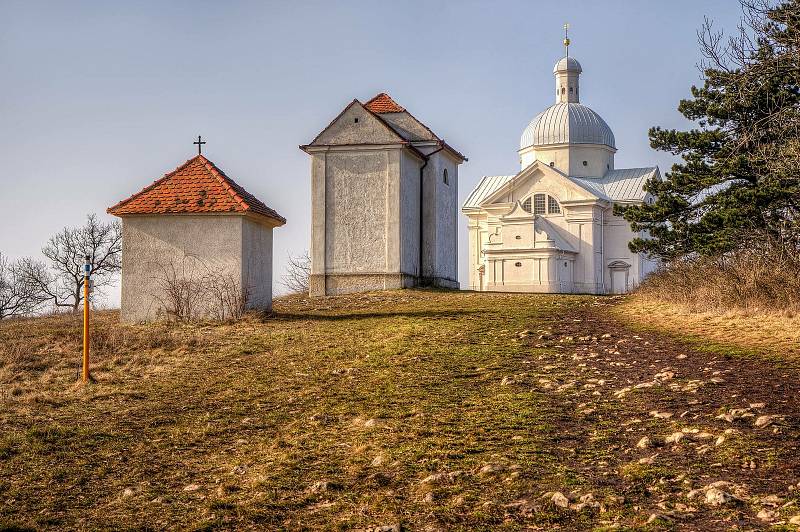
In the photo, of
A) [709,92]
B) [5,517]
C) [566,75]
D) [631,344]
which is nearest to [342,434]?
[5,517]

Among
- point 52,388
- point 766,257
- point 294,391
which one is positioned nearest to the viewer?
point 294,391

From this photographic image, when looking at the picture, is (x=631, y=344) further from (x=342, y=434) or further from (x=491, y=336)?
(x=342, y=434)

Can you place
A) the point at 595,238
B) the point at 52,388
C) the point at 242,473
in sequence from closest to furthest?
the point at 242,473, the point at 52,388, the point at 595,238

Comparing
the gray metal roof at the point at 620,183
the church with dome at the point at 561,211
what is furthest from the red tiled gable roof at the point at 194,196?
the gray metal roof at the point at 620,183

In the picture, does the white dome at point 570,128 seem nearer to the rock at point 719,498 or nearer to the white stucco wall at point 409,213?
the white stucco wall at point 409,213

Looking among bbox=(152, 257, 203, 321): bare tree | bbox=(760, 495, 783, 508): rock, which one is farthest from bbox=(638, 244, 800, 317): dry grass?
bbox=(760, 495, 783, 508): rock

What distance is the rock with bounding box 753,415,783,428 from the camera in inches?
414

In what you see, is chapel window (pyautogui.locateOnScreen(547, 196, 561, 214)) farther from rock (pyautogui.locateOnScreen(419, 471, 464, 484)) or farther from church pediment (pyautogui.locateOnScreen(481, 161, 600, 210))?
rock (pyautogui.locateOnScreen(419, 471, 464, 484))

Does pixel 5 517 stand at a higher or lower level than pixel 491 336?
lower

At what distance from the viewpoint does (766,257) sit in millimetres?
21531

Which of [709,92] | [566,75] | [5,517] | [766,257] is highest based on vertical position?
[566,75]

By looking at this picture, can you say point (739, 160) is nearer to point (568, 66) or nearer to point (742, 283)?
point (742, 283)

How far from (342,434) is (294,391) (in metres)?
3.21

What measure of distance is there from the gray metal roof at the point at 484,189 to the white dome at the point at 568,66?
7.58 meters
